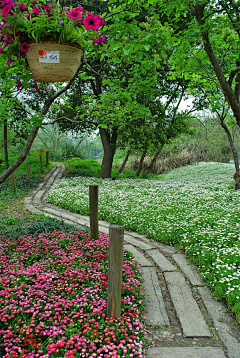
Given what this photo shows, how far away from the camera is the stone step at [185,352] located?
7.91 feet

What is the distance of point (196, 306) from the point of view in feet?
10.3

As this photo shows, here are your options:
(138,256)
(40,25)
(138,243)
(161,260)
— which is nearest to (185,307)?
(161,260)

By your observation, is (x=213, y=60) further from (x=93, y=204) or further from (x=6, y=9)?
(x=6, y=9)

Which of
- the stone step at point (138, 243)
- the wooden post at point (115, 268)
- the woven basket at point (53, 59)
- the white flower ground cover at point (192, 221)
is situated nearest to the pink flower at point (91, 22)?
the woven basket at point (53, 59)

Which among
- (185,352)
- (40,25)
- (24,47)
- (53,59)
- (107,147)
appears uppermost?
(40,25)

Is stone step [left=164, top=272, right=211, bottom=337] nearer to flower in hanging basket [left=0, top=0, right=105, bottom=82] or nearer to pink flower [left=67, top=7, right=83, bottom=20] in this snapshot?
flower in hanging basket [left=0, top=0, right=105, bottom=82]

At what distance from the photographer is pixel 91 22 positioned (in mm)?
2422

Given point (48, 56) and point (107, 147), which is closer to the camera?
point (48, 56)

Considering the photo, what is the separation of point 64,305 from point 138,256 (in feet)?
6.04

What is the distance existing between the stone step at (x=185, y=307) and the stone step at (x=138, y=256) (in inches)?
15.8

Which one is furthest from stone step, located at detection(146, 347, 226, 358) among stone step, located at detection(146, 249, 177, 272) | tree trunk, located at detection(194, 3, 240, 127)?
tree trunk, located at detection(194, 3, 240, 127)

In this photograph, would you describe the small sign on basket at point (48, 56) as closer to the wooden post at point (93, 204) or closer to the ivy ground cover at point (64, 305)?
the wooden post at point (93, 204)

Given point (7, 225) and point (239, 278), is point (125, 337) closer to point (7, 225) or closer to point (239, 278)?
point (239, 278)

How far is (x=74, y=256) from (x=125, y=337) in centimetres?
169
